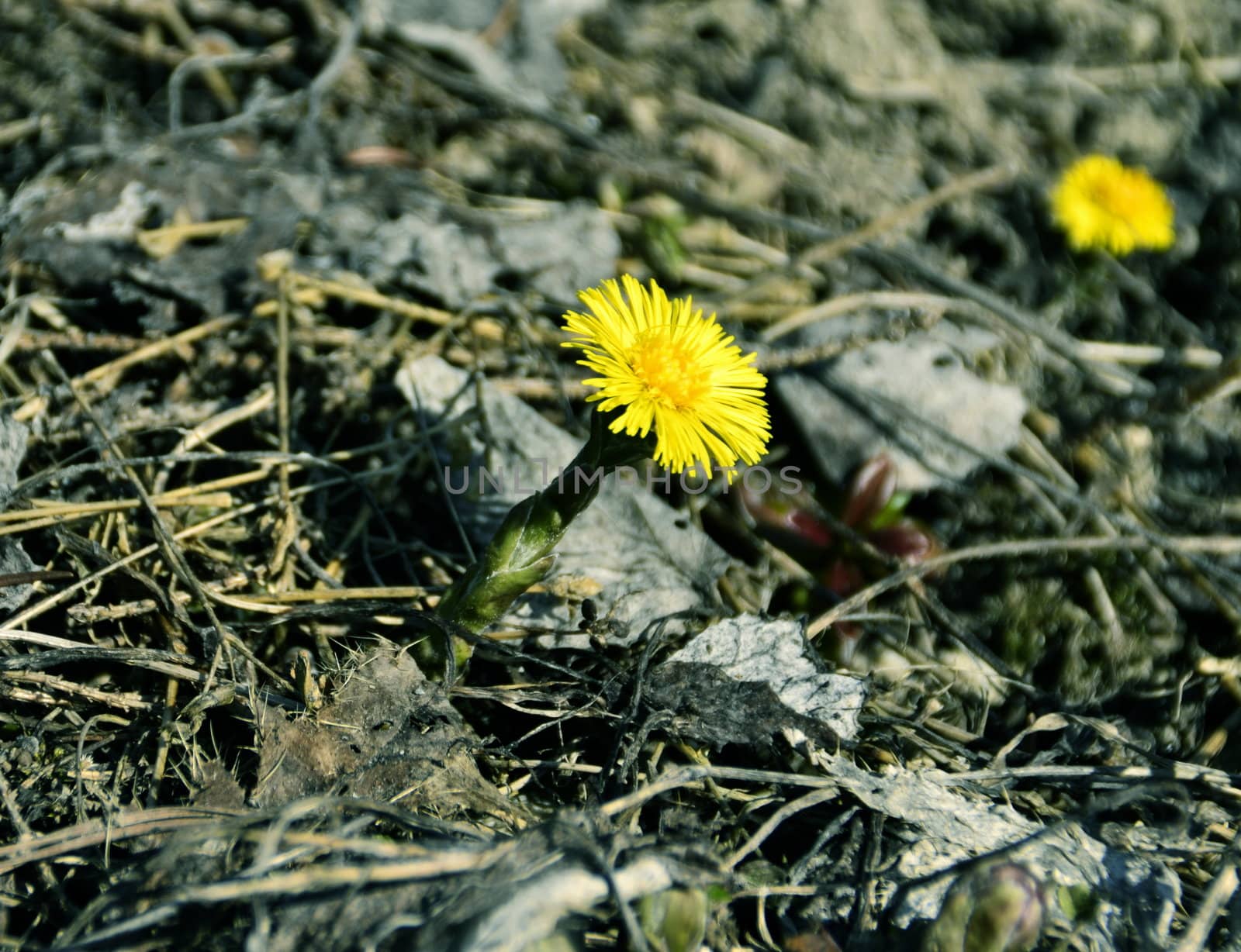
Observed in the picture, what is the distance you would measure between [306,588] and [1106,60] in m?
3.37

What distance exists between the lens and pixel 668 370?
1.59 metres

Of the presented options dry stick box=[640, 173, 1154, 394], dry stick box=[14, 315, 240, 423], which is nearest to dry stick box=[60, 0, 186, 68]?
dry stick box=[14, 315, 240, 423]

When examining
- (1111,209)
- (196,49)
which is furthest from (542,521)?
(1111,209)

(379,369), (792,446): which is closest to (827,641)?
(792,446)

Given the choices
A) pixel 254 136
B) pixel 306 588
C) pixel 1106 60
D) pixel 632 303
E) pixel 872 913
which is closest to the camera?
pixel 872 913

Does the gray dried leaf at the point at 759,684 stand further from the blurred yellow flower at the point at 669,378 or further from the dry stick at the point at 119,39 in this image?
the dry stick at the point at 119,39

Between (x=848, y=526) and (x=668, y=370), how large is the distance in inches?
32.0

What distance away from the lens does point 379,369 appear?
218cm

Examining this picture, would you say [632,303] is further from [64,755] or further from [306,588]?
[64,755]

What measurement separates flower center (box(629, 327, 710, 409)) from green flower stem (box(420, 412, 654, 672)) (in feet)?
0.33

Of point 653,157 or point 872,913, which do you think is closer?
point 872,913

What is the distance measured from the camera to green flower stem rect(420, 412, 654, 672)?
60.3 inches

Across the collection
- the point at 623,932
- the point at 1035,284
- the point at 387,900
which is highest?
the point at 1035,284

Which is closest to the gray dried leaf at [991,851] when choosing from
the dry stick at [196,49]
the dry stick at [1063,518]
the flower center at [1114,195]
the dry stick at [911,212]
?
the dry stick at [1063,518]
